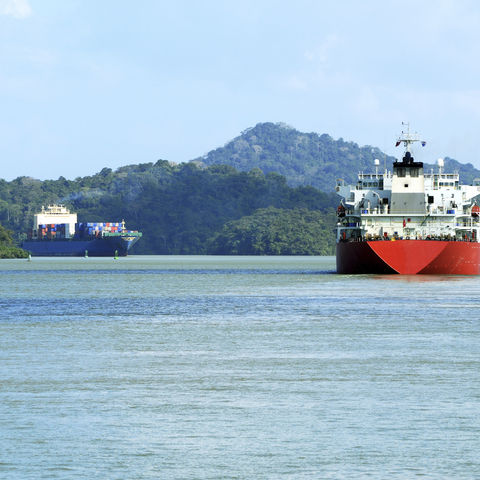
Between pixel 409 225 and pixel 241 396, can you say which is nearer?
pixel 241 396

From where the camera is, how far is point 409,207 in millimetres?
111125

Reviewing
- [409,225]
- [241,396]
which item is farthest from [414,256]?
[241,396]

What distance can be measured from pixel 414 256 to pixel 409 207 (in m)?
8.83

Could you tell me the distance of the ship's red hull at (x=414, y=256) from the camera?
10381 cm

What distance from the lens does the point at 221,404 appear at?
93.1 feet

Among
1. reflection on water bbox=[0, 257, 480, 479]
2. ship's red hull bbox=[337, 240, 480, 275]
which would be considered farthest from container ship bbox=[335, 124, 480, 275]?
reflection on water bbox=[0, 257, 480, 479]

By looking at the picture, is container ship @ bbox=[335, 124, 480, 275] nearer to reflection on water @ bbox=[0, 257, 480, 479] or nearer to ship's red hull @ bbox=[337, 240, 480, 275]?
ship's red hull @ bbox=[337, 240, 480, 275]

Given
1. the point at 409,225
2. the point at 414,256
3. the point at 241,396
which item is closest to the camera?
the point at 241,396

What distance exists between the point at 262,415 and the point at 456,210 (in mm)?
88945

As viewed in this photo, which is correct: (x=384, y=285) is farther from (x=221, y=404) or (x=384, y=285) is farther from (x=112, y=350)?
(x=221, y=404)

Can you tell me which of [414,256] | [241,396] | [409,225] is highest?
[409,225]

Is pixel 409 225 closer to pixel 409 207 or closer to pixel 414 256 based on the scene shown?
pixel 409 207

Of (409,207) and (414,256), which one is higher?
(409,207)

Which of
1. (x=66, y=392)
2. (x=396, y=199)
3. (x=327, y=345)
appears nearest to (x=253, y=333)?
(x=327, y=345)
